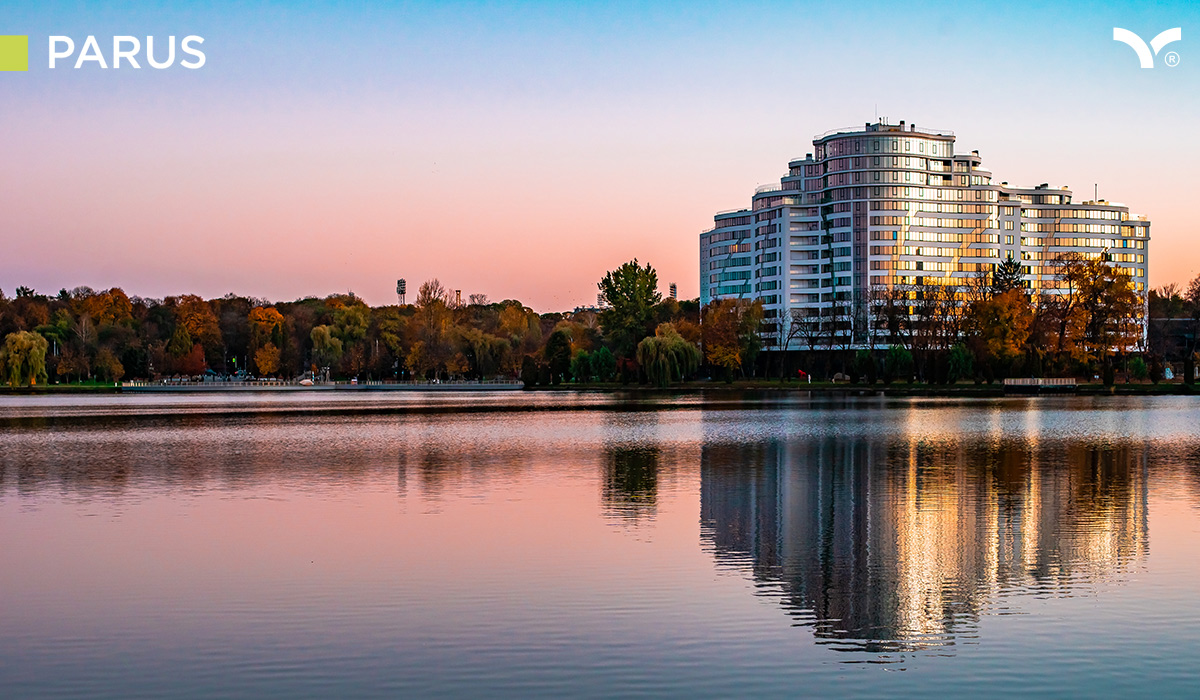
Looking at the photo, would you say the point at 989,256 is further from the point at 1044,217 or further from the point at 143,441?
the point at 143,441

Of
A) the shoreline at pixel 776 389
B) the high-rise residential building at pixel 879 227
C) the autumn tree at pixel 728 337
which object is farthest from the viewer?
the high-rise residential building at pixel 879 227

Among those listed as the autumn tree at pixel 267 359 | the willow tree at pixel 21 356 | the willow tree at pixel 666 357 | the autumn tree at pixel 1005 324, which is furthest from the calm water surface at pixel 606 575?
the autumn tree at pixel 267 359

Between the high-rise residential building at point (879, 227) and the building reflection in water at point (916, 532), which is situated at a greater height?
the high-rise residential building at point (879, 227)

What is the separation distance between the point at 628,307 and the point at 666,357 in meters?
22.4

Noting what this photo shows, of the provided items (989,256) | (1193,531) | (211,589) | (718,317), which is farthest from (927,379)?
(211,589)

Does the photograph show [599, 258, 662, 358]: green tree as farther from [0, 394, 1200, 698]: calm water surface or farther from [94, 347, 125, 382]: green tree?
[0, 394, 1200, 698]: calm water surface

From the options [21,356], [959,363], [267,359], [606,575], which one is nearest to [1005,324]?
[959,363]

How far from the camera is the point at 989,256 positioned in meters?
181

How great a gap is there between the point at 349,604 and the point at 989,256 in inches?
7057

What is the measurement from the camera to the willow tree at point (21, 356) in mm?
123562

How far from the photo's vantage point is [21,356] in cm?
12381

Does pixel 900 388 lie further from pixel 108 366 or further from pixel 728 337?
pixel 108 366

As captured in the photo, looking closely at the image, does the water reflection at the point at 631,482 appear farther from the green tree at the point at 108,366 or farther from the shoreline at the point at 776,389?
the green tree at the point at 108,366

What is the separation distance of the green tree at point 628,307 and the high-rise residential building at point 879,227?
A: 30222mm
